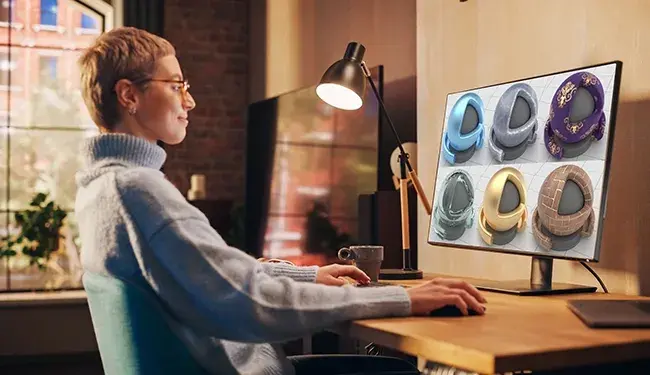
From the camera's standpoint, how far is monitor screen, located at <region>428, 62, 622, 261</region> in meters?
1.67

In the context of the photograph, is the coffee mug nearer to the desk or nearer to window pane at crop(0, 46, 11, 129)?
the desk

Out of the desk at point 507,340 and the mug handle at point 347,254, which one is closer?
the desk at point 507,340

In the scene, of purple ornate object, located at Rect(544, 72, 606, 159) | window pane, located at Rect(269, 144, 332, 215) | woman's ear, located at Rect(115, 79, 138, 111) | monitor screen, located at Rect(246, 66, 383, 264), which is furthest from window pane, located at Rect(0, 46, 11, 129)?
purple ornate object, located at Rect(544, 72, 606, 159)

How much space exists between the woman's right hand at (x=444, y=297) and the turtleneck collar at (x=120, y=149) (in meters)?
0.52

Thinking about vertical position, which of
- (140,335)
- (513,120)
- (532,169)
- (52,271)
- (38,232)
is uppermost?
(513,120)

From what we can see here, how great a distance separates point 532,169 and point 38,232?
3707 mm

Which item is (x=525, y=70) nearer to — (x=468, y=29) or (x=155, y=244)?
(x=468, y=29)

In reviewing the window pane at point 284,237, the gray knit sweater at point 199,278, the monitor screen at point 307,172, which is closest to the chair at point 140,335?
the gray knit sweater at point 199,278

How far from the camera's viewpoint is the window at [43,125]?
5.00 m

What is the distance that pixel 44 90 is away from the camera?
5117 mm

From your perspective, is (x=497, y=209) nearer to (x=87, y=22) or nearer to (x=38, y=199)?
(x=38, y=199)

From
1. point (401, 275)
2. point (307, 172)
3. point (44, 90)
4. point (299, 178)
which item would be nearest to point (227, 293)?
point (401, 275)

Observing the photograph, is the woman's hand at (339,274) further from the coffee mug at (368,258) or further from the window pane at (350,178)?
the window pane at (350,178)

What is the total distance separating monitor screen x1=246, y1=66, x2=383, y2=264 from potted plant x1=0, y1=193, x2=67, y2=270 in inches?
45.6
